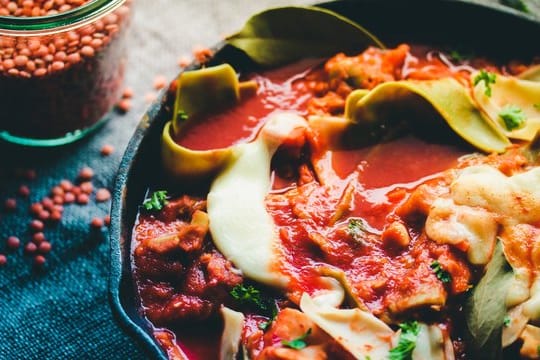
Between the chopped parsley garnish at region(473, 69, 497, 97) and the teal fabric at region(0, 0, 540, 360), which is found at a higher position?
the chopped parsley garnish at region(473, 69, 497, 97)

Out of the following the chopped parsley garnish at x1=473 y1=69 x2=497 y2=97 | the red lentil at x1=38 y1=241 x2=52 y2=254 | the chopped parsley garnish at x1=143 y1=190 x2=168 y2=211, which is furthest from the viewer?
the red lentil at x1=38 y1=241 x2=52 y2=254

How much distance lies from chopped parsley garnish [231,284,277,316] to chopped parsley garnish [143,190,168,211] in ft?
1.77

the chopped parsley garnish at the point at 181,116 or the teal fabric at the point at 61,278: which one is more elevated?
the chopped parsley garnish at the point at 181,116

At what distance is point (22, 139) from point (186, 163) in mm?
1253

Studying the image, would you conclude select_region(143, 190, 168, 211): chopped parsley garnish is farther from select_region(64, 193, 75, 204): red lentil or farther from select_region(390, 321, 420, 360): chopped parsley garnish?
select_region(390, 321, 420, 360): chopped parsley garnish

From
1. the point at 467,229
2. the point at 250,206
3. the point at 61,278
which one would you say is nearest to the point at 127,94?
the point at 61,278

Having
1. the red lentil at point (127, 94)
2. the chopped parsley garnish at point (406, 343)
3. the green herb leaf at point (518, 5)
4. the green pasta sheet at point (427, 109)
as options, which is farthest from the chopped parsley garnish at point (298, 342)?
the green herb leaf at point (518, 5)

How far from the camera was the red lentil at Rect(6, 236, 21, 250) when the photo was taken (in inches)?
164

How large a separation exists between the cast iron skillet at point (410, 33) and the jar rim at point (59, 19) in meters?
0.48

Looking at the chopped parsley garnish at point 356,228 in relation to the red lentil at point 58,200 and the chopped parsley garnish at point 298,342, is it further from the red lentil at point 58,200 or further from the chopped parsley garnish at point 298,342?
the red lentil at point 58,200

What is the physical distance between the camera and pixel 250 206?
3441 millimetres

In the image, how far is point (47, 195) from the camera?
14.2ft

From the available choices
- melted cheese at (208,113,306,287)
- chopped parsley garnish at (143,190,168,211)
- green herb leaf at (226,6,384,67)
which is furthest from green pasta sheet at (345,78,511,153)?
chopped parsley garnish at (143,190,168,211)

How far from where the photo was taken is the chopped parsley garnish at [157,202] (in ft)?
11.8
